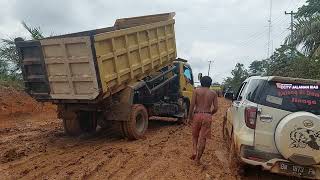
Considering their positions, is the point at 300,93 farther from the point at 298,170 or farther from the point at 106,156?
the point at 106,156

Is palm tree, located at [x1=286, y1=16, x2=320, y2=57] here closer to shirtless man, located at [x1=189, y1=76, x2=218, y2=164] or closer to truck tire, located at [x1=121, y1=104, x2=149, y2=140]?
truck tire, located at [x1=121, y1=104, x2=149, y2=140]

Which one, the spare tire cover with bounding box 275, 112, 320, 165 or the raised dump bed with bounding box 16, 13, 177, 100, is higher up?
the raised dump bed with bounding box 16, 13, 177, 100

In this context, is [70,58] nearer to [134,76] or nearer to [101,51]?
[101,51]

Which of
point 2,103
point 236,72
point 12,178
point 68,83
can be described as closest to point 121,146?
point 68,83

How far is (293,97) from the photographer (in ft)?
20.4

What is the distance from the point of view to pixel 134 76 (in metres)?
10.8

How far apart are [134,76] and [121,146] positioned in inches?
75.2

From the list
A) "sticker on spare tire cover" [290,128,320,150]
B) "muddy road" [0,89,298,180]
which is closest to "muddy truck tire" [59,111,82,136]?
"muddy road" [0,89,298,180]

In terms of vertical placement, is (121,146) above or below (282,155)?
below

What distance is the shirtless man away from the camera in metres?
7.77

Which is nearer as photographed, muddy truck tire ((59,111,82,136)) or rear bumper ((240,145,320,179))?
rear bumper ((240,145,320,179))

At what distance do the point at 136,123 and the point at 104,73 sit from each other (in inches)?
81.3

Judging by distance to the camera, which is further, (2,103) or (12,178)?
(2,103)

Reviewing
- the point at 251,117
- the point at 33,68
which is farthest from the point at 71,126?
the point at 251,117
